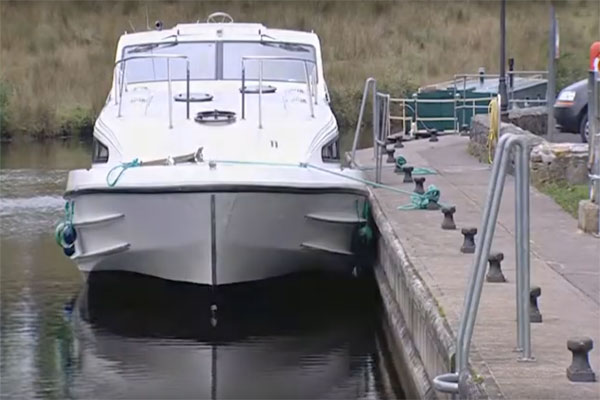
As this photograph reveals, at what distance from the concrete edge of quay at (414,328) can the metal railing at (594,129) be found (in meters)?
1.78

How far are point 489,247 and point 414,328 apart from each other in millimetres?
3355

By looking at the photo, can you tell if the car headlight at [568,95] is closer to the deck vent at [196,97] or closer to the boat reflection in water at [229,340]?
the boat reflection in water at [229,340]

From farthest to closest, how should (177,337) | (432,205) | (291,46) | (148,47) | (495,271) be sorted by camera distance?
(291,46)
(148,47)
(432,205)
(177,337)
(495,271)

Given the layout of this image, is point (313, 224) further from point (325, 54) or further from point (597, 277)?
point (325, 54)

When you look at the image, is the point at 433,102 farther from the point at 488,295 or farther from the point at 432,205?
the point at 488,295

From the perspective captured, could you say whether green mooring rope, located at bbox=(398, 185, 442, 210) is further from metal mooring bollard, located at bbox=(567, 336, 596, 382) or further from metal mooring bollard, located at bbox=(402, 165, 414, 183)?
metal mooring bollard, located at bbox=(567, 336, 596, 382)

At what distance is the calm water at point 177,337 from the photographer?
33.9ft

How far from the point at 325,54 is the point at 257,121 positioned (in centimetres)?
2724

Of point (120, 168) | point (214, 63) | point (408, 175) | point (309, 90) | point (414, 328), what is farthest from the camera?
point (408, 175)

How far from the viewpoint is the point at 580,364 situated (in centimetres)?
693

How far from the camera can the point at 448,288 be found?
947 cm

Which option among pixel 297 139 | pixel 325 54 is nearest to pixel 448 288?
pixel 297 139

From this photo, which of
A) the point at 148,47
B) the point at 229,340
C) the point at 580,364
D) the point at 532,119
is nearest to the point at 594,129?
the point at 229,340

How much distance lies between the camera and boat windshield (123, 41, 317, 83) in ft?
50.0
